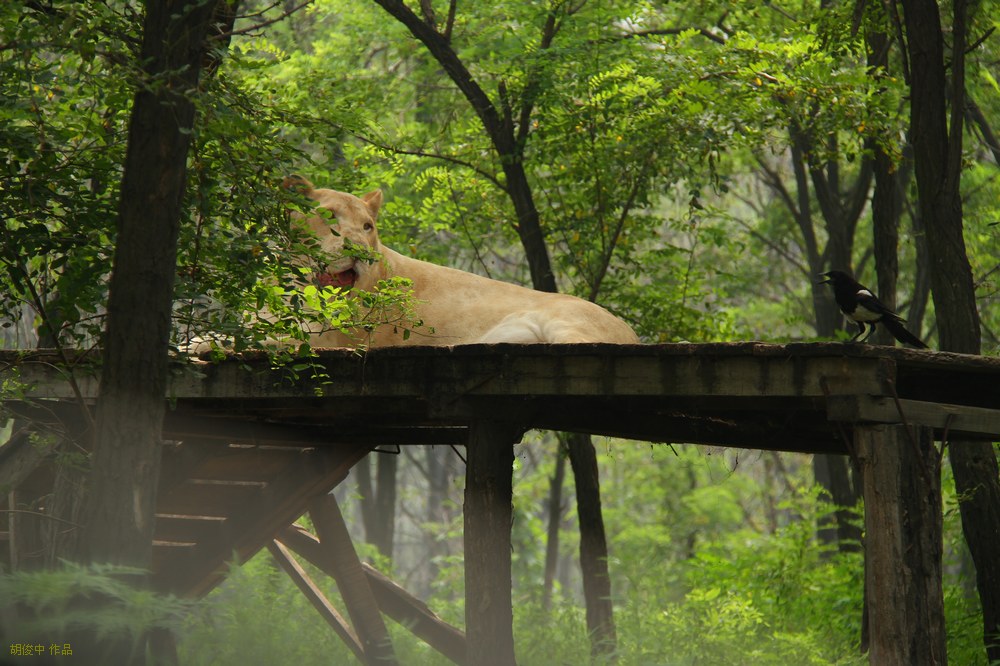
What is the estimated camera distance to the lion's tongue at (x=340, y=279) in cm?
910

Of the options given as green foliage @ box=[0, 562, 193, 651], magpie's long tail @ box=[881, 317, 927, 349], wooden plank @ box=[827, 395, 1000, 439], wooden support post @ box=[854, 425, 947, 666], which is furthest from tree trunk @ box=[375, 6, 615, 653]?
green foliage @ box=[0, 562, 193, 651]

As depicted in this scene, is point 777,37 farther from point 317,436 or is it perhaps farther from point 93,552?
point 93,552

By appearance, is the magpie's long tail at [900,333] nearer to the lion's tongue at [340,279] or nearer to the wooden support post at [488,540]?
the wooden support post at [488,540]

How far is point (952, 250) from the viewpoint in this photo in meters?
10.2

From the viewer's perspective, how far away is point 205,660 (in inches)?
350

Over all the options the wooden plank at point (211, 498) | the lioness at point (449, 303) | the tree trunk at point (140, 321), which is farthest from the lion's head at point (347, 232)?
the tree trunk at point (140, 321)

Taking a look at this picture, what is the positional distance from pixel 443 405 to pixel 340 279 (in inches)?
83.6

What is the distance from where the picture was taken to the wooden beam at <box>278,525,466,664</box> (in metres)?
12.0

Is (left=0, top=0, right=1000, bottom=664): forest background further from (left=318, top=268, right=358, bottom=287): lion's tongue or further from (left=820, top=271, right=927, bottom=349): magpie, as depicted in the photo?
(left=820, top=271, right=927, bottom=349): magpie

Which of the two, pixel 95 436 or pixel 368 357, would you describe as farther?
pixel 368 357

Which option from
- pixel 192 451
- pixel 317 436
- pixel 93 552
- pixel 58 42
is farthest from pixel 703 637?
pixel 58 42

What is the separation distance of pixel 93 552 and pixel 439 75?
12654mm

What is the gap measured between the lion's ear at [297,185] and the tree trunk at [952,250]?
5.59 meters

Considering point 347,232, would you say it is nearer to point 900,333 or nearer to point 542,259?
point 542,259
